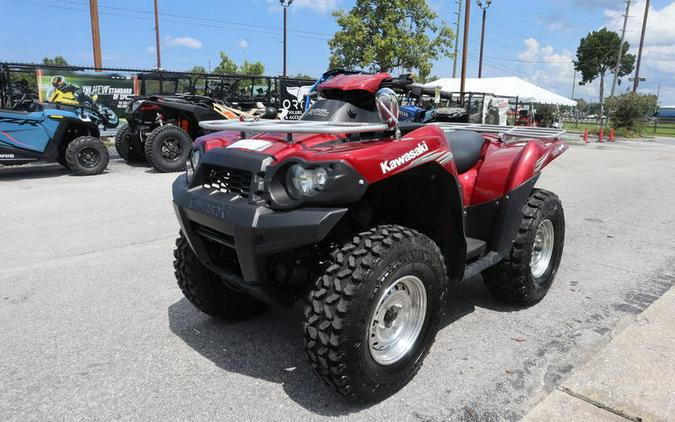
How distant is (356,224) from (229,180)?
2.56 feet

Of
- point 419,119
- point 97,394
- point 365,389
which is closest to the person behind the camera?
point 365,389

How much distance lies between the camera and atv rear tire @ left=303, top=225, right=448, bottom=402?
242 cm

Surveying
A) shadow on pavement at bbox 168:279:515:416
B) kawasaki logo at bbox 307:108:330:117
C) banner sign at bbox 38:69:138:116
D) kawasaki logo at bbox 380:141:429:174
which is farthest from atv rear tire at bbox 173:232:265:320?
banner sign at bbox 38:69:138:116

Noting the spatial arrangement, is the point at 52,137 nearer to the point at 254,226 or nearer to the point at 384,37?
the point at 254,226

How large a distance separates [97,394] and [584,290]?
12.6ft

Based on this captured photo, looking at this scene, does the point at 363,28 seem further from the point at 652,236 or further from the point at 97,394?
the point at 97,394

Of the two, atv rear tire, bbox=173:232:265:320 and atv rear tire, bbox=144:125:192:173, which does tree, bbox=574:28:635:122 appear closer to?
atv rear tire, bbox=144:125:192:173

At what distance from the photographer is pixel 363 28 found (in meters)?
24.9

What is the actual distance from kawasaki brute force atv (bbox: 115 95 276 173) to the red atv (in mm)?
7771

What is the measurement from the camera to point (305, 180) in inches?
96.1

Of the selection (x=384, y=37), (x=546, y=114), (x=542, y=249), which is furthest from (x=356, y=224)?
(x=546, y=114)

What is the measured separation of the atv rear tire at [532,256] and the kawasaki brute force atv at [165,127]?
789 cm

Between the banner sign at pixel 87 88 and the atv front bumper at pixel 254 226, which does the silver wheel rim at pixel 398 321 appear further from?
the banner sign at pixel 87 88

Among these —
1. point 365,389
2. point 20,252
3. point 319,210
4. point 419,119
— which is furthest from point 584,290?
point 419,119
